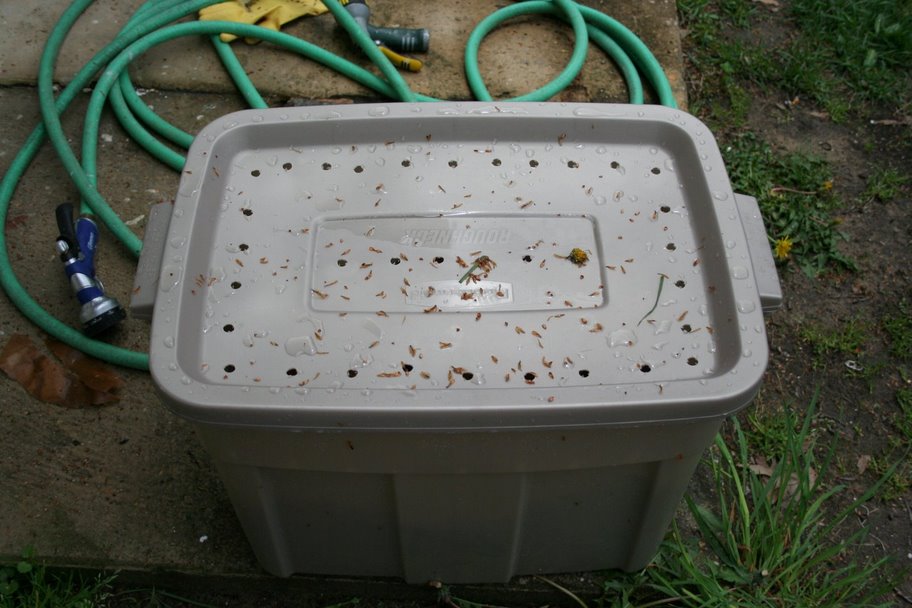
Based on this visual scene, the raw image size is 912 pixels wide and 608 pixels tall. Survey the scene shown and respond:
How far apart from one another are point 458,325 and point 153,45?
1555mm

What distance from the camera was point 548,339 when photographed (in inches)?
46.4

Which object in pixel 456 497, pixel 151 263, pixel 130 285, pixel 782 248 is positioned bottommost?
pixel 782 248

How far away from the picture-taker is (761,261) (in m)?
1.22

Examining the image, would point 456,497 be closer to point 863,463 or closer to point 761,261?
point 761,261

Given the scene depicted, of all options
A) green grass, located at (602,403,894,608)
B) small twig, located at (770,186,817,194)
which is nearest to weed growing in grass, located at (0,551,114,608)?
green grass, located at (602,403,894,608)

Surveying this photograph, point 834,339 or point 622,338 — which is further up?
point 622,338

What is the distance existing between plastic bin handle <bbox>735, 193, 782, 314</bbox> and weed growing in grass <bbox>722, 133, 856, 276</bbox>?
1064 millimetres

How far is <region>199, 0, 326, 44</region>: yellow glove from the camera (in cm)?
245

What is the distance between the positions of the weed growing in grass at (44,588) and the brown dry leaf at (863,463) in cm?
162

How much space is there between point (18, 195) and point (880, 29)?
2715 millimetres

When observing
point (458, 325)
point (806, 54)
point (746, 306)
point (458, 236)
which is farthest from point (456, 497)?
point (806, 54)

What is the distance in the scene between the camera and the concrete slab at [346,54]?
7.69 ft

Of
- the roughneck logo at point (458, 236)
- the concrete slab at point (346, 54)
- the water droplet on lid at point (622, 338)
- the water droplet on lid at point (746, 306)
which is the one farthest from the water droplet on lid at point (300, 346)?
the concrete slab at point (346, 54)

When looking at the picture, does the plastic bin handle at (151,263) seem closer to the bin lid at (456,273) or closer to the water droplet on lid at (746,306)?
the bin lid at (456,273)
